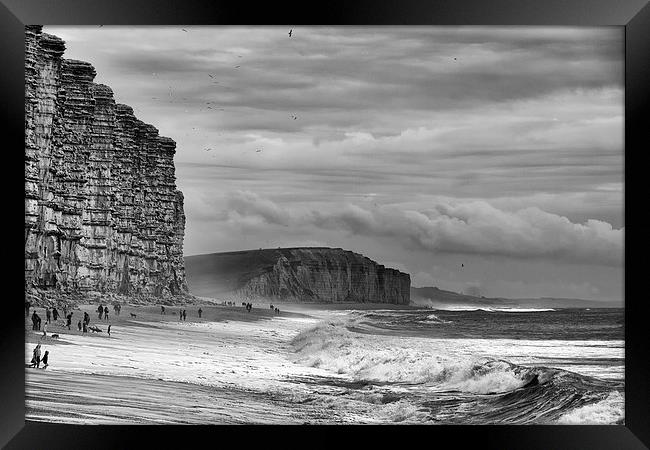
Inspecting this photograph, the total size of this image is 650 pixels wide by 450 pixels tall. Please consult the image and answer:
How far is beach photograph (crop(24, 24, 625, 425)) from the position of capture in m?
9.57

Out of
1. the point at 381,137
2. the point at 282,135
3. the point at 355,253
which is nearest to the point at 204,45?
the point at 282,135

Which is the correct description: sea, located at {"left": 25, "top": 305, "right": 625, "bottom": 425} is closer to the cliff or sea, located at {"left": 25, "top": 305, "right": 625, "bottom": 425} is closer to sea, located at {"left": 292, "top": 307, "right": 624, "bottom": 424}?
sea, located at {"left": 292, "top": 307, "right": 624, "bottom": 424}

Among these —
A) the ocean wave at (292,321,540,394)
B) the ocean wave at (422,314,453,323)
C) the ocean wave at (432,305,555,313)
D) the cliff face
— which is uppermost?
the cliff face

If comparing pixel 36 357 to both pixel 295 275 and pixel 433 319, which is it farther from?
pixel 433 319

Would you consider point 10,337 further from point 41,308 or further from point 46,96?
point 46,96

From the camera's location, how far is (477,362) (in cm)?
1056

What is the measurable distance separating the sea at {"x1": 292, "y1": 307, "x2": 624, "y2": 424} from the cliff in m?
0.44

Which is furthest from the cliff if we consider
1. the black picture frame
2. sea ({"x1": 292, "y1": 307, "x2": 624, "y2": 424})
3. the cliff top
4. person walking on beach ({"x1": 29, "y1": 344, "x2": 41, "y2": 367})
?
the black picture frame

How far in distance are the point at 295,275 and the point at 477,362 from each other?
237cm

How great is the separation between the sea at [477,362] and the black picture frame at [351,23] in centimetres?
124

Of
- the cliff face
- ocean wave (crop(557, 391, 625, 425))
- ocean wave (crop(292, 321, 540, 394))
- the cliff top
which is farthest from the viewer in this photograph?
the cliff face

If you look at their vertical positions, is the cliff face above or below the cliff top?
above

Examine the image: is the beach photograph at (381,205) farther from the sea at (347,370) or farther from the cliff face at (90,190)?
the cliff face at (90,190)

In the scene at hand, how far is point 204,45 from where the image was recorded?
31.7ft
